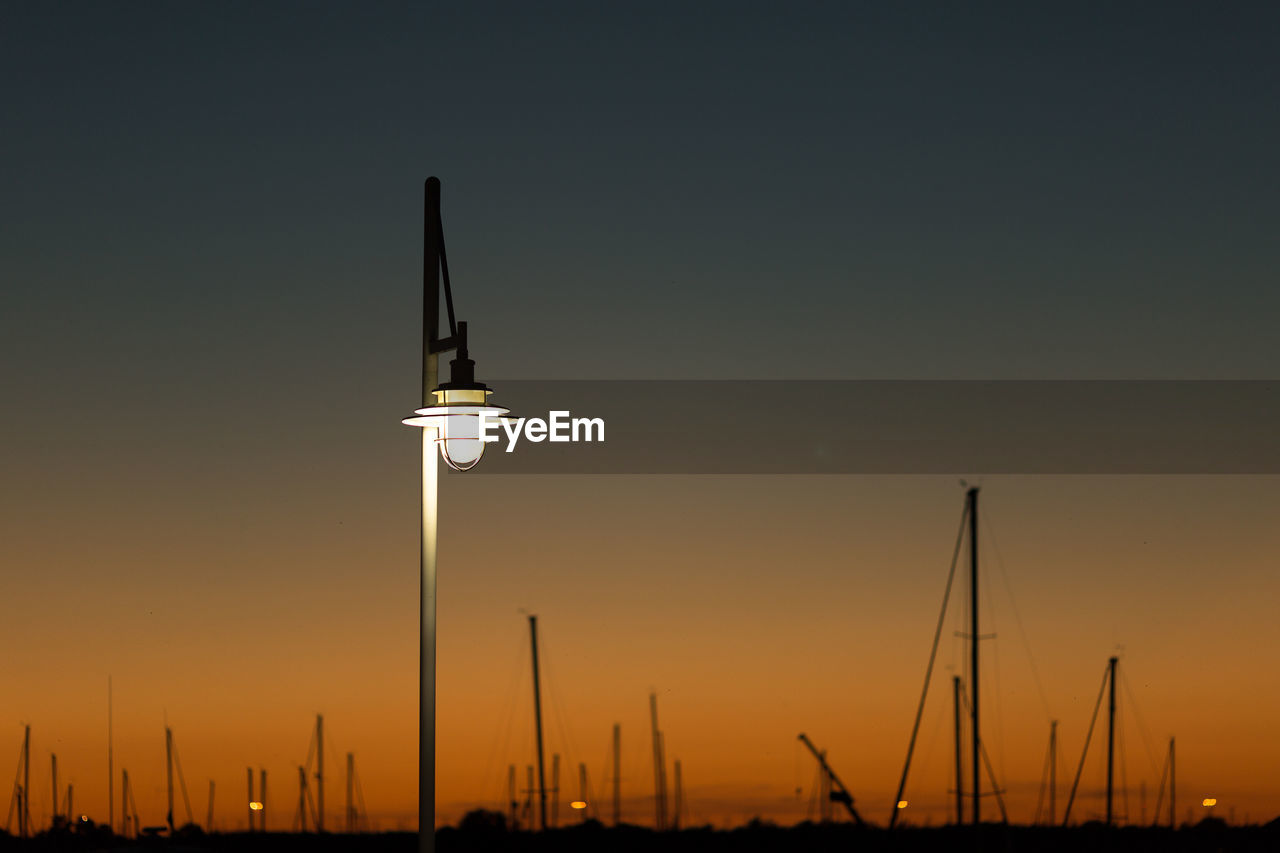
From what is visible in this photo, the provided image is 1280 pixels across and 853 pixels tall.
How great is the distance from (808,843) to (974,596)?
25635 millimetres

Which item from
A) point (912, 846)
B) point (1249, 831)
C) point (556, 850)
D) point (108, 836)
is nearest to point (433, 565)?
point (912, 846)

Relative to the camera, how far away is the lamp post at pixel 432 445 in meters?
14.6

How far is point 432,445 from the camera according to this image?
1491cm

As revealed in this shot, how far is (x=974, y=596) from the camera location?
Result: 47969 millimetres

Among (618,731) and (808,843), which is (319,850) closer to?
(618,731)

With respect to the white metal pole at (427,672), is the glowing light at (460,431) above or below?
above

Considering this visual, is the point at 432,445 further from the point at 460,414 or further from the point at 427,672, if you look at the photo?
the point at 427,672

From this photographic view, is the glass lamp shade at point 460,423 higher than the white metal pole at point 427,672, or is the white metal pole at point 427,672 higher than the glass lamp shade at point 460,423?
the glass lamp shade at point 460,423

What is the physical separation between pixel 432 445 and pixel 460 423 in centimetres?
47

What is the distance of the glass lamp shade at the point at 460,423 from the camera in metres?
14.6

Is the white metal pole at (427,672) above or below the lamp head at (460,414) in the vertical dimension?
below

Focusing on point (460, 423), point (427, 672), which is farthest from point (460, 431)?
point (427, 672)

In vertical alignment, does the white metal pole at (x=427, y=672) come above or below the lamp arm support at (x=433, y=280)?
below

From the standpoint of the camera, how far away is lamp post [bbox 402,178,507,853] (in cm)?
1460
